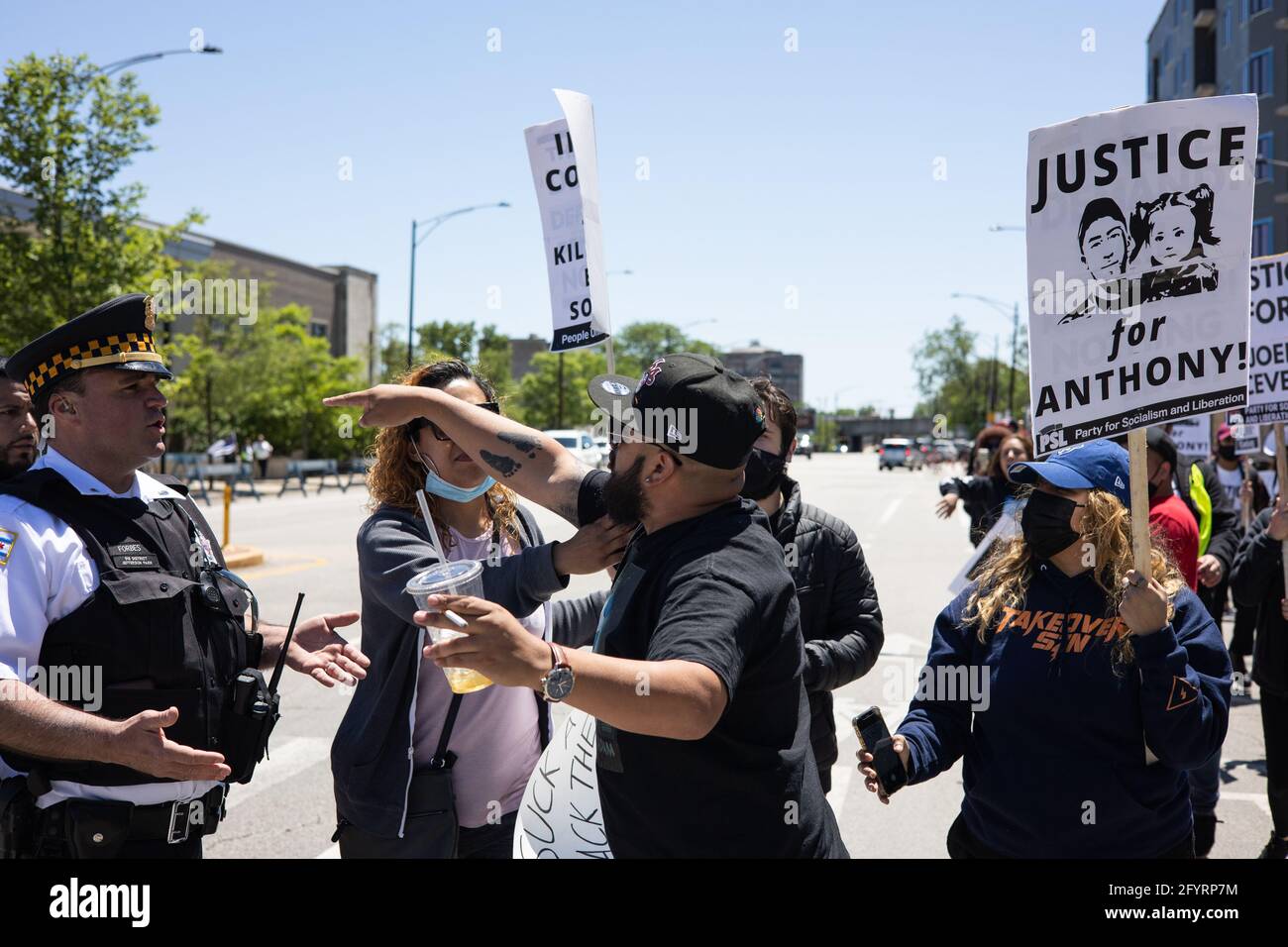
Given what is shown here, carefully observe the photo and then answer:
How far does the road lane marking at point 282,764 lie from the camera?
612cm

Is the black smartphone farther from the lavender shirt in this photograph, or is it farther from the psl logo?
the lavender shirt

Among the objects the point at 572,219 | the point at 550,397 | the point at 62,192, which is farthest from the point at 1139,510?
the point at 550,397

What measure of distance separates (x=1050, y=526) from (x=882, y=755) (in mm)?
769

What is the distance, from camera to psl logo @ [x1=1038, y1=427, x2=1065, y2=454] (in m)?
2.99

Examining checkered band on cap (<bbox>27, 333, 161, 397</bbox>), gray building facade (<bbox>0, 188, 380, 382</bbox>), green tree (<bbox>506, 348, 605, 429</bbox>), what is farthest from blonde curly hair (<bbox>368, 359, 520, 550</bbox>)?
green tree (<bbox>506, 348, 605, 429</bbox>)

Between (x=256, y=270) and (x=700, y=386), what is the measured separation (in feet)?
185

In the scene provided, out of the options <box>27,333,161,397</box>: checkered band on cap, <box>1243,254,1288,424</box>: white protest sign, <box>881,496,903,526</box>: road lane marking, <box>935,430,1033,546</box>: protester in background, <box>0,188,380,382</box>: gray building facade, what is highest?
<box>0,188,380,382</box>: gray building facade

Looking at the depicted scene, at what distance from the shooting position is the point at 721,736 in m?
2.07

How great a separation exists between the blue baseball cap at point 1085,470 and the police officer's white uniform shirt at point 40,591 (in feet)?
7.67

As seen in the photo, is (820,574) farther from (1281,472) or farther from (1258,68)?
(1258,68)

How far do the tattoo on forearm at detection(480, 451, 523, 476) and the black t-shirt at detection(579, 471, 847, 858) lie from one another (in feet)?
2.58

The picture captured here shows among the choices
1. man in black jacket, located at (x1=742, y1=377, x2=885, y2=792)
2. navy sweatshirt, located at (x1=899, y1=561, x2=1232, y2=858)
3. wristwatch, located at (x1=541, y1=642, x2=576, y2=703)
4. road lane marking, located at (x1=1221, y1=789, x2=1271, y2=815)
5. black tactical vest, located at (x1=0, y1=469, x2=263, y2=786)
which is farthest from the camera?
road lane marking, located at (x1=1221, y1=789, x2=1271, y2=815)

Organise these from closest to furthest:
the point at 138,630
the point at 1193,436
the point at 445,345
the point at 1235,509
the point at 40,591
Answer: the point at 40,591
the point at 138,630
the point at 1235,509
the point at 1193,436
the point at 445,345

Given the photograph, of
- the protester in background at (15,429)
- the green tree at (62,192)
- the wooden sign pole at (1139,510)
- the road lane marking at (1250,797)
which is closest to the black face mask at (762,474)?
the wooden sign pole at (1139,510)
